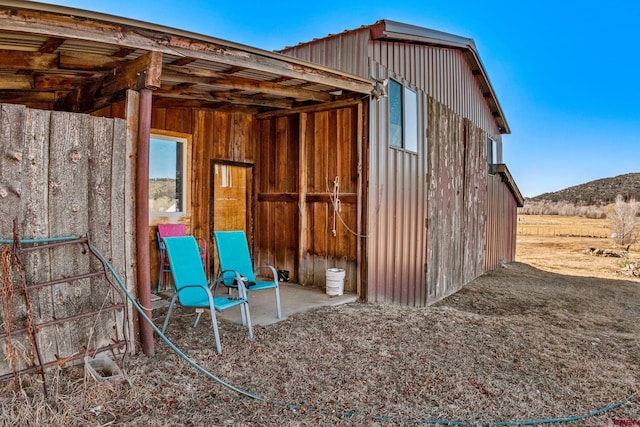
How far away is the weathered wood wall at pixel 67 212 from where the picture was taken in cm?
254

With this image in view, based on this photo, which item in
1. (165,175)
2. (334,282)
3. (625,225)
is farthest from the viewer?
(625,225)

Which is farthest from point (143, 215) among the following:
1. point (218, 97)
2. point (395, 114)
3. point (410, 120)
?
point (410, 120)

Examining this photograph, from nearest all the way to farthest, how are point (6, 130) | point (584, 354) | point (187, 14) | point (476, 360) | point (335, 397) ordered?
point (6, 130)
point (335, 397)
point (476, 360)
point (584, 354)
point (187, 14)

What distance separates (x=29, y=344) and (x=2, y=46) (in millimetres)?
2116

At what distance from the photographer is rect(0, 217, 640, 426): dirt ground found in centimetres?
245

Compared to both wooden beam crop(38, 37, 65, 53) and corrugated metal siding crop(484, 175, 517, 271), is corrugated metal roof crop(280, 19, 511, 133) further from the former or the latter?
wooden beam crop(38, 37, 65, 53)

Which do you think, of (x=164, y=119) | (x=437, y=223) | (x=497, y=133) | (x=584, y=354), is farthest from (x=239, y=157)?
(x=497, y=133)

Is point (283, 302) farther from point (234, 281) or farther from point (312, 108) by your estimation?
point (312, 108)

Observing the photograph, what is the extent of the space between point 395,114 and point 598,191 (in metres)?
39.5

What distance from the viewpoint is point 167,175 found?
18.5 feet

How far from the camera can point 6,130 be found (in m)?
2.49

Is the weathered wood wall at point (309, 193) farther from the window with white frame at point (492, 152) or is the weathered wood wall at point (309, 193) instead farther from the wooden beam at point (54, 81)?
the window with white frame at point (492, 152)

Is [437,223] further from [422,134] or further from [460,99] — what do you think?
[460,99]

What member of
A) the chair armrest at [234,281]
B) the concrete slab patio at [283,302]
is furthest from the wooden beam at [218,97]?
the concrete slab patio at [283,302]
